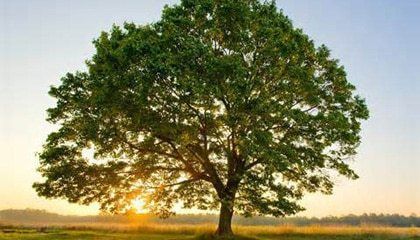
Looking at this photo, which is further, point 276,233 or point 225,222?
point 276,233

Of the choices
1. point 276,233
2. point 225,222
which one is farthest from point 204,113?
point 276,233

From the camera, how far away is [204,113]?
129 ft

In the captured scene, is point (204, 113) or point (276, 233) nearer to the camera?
point (204, 113)

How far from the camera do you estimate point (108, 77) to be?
1569 inches

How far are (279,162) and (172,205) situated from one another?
11242mm

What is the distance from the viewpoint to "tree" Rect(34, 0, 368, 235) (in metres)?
38.7

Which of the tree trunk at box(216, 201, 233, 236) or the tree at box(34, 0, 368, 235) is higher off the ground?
the tree at box(34, 0, 368, 235)

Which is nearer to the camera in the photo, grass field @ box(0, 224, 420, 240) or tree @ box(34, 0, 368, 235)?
tree @ box(34, 0, 368, 235)

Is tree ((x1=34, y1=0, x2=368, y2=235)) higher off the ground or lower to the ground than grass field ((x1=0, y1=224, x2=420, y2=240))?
higher

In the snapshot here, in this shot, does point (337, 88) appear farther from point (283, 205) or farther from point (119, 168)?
point (119, 168)

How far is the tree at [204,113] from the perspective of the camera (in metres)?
38.7

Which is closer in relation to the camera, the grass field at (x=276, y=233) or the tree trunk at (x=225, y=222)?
the tree trunk at (x=225, y=222)

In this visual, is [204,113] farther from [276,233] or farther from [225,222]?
[276,233]

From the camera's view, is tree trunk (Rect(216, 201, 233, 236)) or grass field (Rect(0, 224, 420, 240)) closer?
tree trunk (Rect(216, 201, 233, 236))
